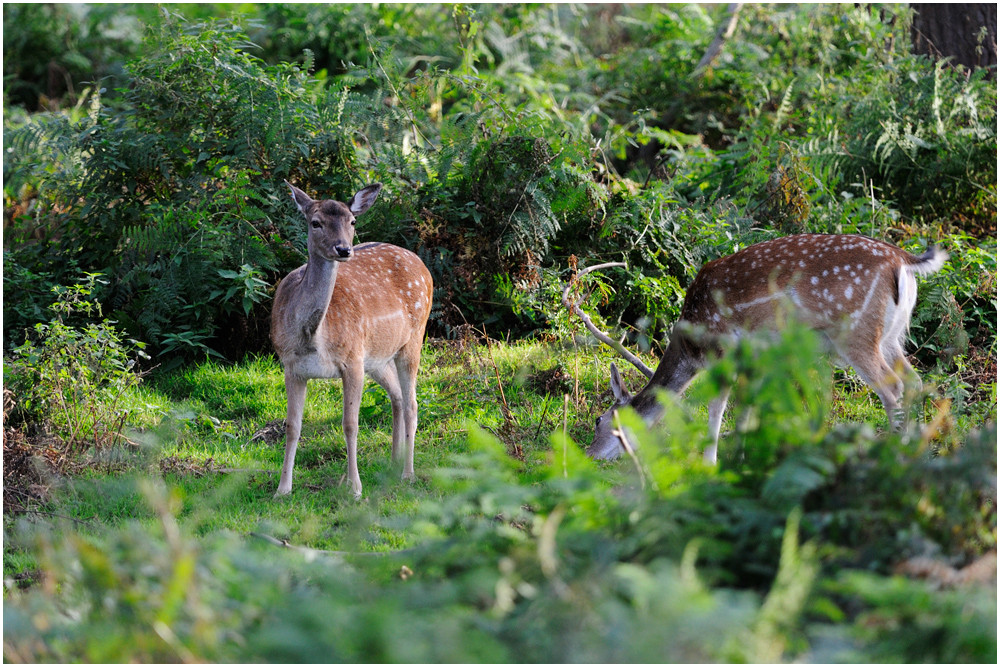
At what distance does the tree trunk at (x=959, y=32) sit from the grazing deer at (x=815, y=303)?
15.9 feet

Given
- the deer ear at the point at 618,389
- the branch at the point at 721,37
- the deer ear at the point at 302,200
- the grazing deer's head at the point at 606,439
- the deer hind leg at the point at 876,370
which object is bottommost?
the grazing deer's head at the point at 606,439

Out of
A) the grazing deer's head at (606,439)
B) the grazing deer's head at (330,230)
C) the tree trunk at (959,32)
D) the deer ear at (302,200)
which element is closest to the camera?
the grazing deer's head at (330,230)

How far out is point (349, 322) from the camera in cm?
578

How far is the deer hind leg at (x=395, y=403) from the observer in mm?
6211

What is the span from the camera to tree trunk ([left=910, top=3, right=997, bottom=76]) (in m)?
9.62

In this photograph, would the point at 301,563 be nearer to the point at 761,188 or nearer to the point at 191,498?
the point at 191,498

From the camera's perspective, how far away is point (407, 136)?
8.52 meters

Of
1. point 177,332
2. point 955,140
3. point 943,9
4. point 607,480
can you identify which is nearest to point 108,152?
point 177,332

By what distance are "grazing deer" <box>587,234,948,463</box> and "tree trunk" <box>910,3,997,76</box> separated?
484 centimetres

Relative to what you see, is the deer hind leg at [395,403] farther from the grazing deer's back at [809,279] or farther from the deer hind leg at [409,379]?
the grazing deer's back at [809,279]

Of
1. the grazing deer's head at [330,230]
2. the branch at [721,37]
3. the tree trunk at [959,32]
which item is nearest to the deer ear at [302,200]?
the grazing deer's head at [330,230]

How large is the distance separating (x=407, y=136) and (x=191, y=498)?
4351 mm

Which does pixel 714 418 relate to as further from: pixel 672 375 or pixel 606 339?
pixel 606 339

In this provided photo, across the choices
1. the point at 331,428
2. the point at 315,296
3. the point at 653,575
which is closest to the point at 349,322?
the point at 315,296
